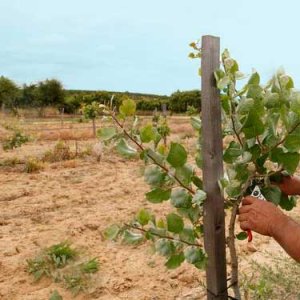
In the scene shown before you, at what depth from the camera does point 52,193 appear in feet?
23.3

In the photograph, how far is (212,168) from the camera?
1489mm

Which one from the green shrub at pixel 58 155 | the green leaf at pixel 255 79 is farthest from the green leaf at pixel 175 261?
the green shrub at pixel 58 155

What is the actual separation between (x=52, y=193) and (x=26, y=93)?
42683 mm

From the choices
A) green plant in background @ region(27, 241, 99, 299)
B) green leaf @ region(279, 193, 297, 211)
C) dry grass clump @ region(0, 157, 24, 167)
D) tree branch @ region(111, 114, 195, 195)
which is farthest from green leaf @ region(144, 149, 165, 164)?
dry grass clump @ region(0, 157, 24, 167)

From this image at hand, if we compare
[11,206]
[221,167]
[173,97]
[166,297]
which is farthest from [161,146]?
[173,97]

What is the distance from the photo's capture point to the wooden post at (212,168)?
4.74 ft

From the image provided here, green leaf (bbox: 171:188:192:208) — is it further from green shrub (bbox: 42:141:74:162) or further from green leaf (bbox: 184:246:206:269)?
green shrub (bbox: 42:141:74:162)

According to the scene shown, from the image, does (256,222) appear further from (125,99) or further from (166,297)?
(166,297)

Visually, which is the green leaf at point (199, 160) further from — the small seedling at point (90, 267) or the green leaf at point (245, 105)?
the small seedling at point (90, 267)

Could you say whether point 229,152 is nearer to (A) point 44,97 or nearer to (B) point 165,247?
(B) point 165,247

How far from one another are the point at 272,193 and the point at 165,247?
1.40 ft

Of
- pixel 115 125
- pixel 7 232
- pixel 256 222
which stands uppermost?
pixel 115 125

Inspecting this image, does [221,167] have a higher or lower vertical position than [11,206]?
higher

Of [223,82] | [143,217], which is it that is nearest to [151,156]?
[143,217]
